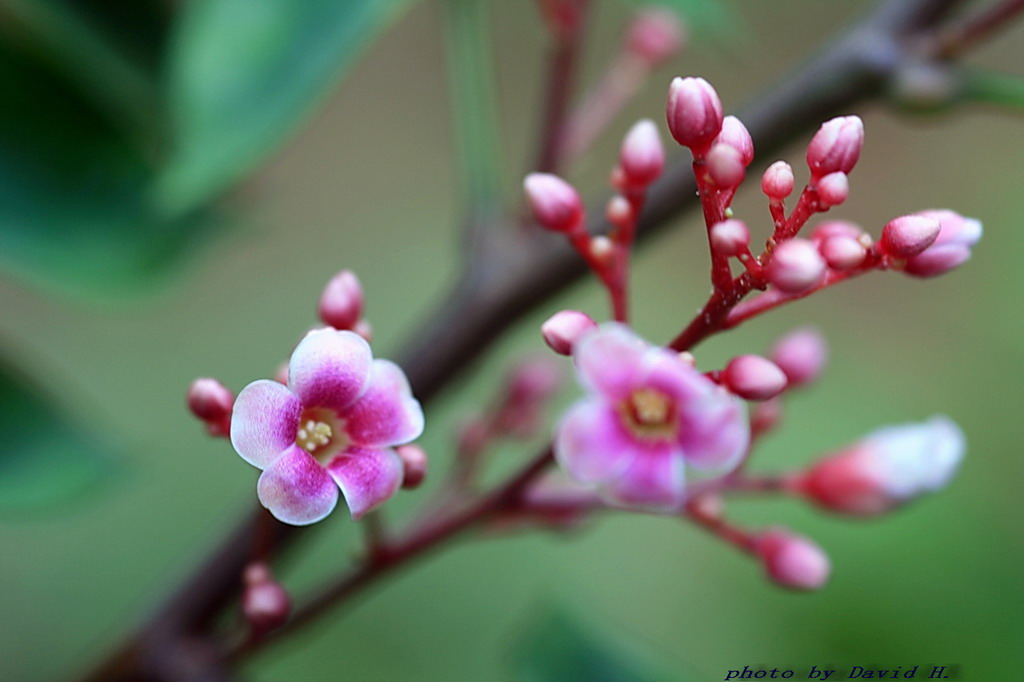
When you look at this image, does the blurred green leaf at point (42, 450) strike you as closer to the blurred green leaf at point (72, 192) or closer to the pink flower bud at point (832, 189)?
the blurred green leaf at point (72, 192)

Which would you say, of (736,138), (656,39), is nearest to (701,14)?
(656,39)

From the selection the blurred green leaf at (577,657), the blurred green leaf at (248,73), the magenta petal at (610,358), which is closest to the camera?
the magenta petal at (610,358)

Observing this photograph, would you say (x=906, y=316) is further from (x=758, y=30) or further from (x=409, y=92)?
(x=409, y=92)

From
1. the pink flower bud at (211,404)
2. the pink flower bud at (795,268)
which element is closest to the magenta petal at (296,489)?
the pink flower bud at (211,404)

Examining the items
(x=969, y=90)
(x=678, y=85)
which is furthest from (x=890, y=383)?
(x=678, y=85)

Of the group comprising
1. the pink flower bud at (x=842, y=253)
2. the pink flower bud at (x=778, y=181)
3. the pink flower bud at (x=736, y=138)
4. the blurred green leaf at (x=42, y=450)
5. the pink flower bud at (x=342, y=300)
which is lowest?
the pink flower bud at (x=842, y=253)

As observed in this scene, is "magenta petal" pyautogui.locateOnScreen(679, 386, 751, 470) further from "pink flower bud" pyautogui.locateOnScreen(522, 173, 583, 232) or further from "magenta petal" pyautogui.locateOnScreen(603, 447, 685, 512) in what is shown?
"pink flower bud" pyautogui.locateOnScreen(522, 173, 583, 232)
